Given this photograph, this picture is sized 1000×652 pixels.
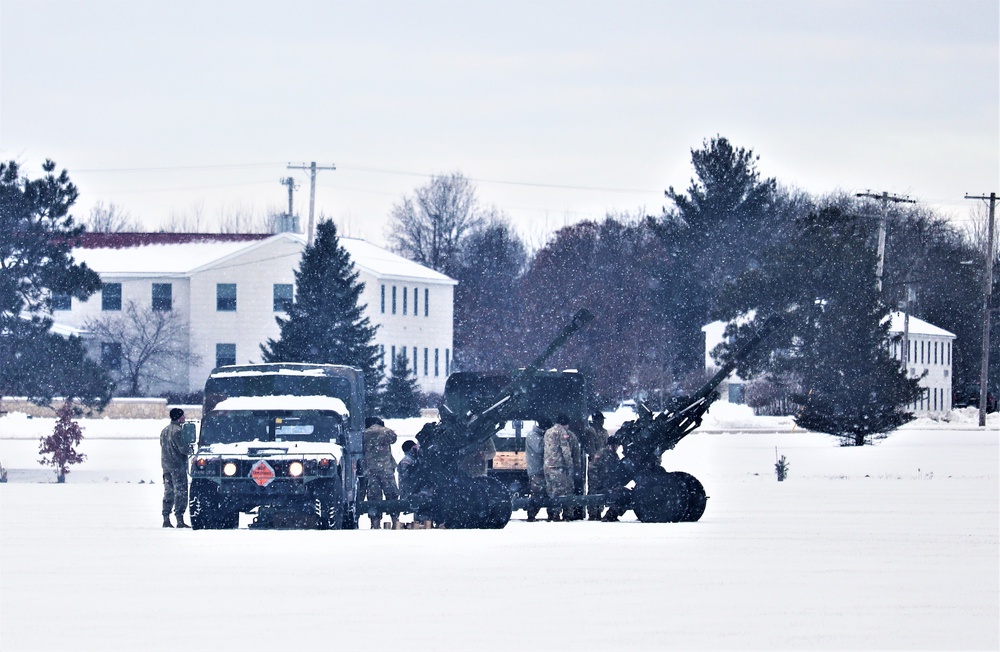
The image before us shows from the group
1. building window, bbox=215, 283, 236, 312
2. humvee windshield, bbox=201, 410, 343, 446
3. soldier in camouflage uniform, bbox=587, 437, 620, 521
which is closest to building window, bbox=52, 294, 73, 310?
building window, bbox=215, 283, 236, 312

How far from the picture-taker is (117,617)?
48.5 ft

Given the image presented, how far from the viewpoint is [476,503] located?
80.5 ft

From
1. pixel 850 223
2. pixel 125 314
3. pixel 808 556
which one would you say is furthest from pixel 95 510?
pixel 125 314

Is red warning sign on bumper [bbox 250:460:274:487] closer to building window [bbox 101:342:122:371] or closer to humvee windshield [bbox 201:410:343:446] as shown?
humvee windshield [bbox 201:410:343:446]

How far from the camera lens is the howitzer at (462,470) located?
24562 mm

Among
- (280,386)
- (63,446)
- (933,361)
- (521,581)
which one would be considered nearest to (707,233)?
(933,361)

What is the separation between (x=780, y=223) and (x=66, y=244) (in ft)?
211

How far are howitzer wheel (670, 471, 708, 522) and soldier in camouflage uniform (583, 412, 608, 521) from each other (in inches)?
42.8

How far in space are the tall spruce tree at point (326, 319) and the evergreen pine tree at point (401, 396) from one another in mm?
7380

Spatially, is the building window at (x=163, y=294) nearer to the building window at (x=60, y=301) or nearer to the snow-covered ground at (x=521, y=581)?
the building window at (x=60, y=301)

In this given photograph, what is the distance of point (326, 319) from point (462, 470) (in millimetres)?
44491

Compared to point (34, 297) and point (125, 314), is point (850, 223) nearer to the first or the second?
point (34, 297)

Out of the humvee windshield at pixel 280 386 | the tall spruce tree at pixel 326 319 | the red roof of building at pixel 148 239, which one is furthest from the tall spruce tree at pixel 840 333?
the red roof of building at pixel 148 239

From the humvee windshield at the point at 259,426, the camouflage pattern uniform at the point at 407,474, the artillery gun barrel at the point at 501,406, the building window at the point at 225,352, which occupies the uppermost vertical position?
the building window at the point at 225,352
